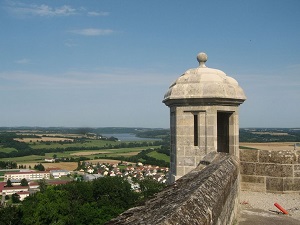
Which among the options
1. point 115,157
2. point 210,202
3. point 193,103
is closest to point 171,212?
point 210,202

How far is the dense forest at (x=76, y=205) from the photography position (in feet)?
106

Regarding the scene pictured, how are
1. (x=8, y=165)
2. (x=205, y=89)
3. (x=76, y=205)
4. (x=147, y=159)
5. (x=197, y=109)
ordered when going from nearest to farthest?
(x=205, y=89) < (x=197, y=109) < (x=76, y=205) < (x=147, y=159) < (x=8, y=165)

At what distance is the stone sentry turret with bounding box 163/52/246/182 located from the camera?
5.46 metres

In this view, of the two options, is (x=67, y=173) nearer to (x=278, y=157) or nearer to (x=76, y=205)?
(x=76, y=205)

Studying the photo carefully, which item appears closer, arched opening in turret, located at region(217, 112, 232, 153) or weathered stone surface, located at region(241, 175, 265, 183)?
weathered stone surface, located at region(241, 175, 265, 183)

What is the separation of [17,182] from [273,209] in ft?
309

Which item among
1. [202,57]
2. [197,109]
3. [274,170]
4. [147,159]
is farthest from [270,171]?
[147,159]

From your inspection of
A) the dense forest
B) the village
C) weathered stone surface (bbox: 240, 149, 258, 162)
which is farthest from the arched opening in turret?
the village

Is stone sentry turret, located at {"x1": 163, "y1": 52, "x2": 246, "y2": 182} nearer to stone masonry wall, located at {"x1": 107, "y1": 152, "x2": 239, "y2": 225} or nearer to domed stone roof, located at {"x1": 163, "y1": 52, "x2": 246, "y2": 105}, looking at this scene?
domed stone roof, located at {"x1": 163, "y1": 52, "x2": 246, "y2": 105}

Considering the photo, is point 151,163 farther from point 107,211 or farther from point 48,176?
point 107,211

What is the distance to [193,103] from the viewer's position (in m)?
5.54

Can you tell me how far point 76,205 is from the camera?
3684 cm

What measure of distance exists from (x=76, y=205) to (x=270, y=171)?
33463 millimetres

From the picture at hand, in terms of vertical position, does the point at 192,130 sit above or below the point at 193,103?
below
